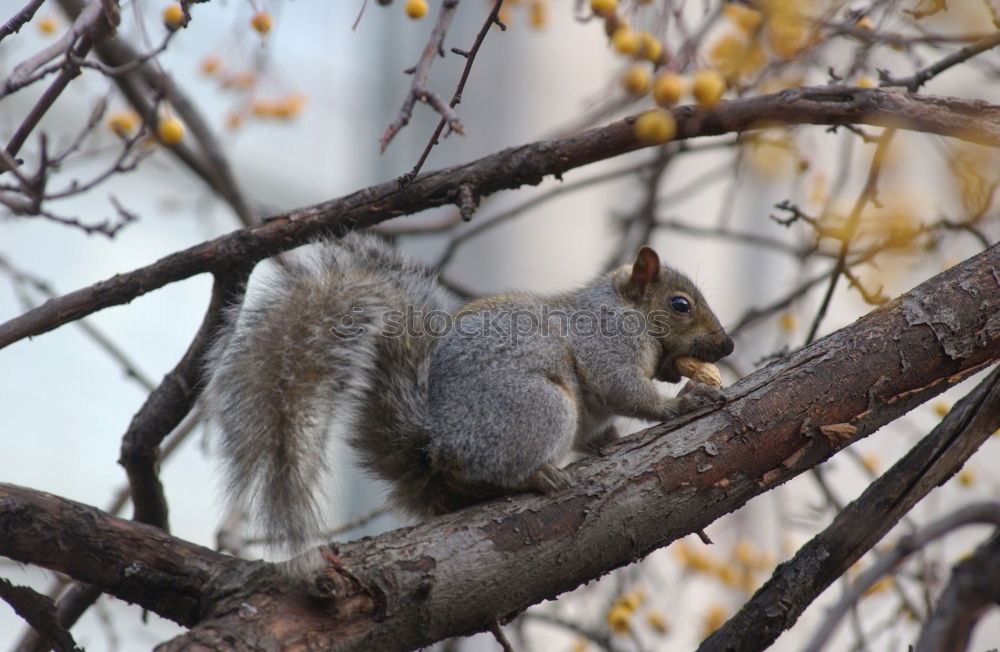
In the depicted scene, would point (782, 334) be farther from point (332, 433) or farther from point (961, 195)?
point (332, 433)

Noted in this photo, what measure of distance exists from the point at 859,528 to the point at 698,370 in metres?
0.67

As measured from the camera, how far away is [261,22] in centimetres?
215

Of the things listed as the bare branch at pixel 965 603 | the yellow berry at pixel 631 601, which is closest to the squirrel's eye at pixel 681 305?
the yellow berry at pixel 631 601

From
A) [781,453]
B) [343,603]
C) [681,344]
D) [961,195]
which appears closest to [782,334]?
[681,344]

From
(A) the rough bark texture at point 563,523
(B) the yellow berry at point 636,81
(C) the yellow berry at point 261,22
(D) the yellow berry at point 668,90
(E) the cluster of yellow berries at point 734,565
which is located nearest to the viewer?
(A) the rough bark texture at point 563,523

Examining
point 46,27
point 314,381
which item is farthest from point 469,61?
point 46,27

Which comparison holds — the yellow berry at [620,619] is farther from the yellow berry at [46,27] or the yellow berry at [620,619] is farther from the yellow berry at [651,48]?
the yellow berry at [46,27]

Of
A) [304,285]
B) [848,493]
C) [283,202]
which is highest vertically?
[283,202]

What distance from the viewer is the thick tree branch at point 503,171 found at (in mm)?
1945

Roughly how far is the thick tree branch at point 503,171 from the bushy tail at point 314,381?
0.09 m

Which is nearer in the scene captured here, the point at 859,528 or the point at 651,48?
the point at 859,528

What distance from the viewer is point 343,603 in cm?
155

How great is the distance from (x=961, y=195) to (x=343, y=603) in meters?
1.50

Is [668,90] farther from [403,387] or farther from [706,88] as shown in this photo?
[403,387]
